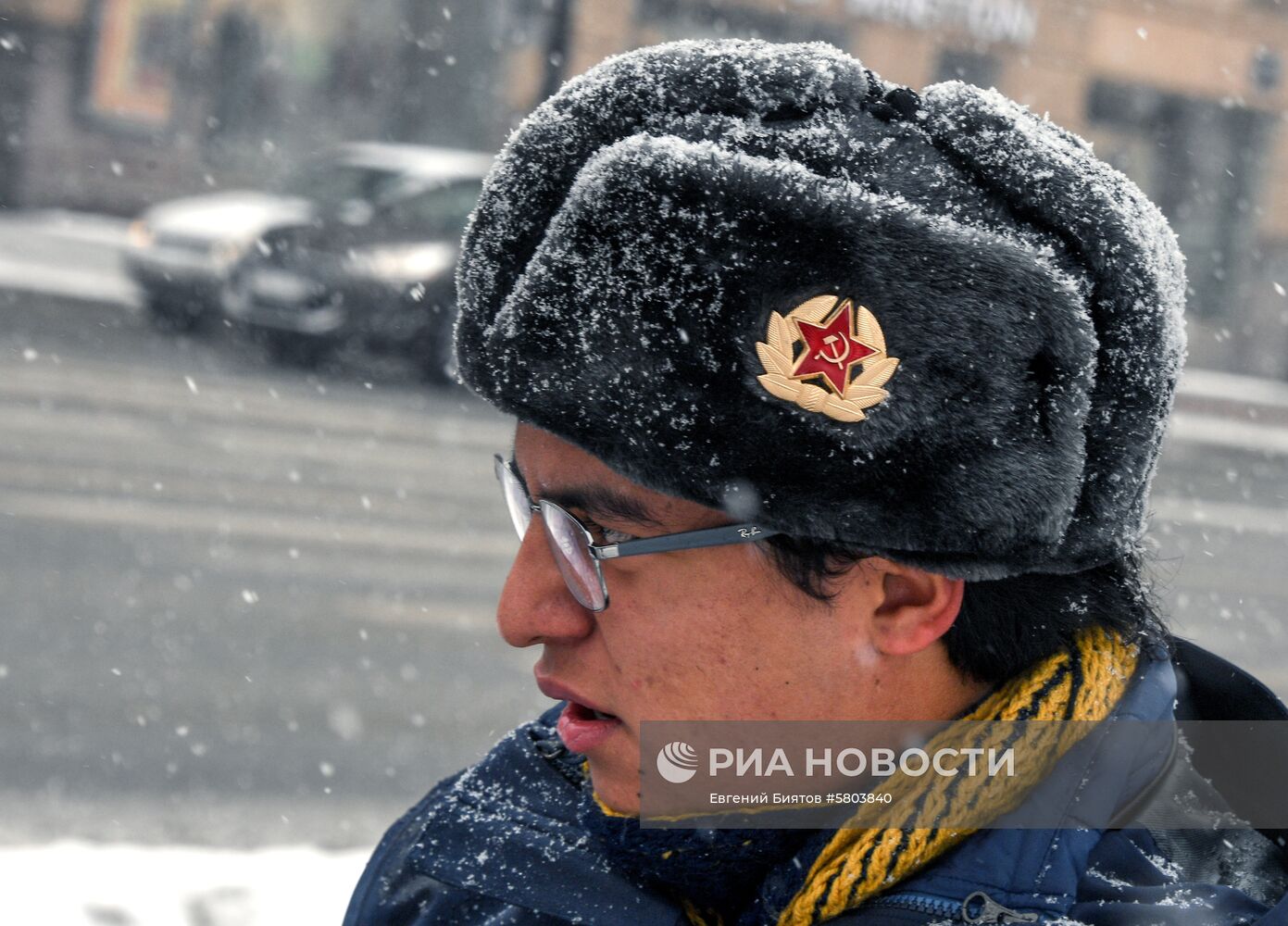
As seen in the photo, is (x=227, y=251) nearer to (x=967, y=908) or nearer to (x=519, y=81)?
(x=519, y=81)

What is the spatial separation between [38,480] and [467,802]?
7400 millimetres

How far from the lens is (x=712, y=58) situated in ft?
5.10

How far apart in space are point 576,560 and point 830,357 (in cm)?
39

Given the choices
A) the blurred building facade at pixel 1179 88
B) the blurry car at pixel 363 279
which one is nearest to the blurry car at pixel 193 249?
the blurry car at pixel 363 279

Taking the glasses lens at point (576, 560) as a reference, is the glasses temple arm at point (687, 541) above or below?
above

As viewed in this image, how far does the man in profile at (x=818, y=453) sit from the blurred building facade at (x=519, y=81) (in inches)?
826

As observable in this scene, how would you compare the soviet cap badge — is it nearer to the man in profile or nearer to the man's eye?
the man in profile

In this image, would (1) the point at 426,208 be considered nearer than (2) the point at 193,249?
Yes

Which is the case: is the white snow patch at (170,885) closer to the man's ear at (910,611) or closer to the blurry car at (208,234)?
the man's ear at (910,611)

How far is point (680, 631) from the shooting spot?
1.61 meters

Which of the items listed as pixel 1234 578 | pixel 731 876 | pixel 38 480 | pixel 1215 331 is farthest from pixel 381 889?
pixel 1215 331

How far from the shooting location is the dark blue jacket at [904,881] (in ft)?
4.75

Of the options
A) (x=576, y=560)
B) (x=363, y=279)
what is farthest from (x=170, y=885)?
(x=363, y=279)

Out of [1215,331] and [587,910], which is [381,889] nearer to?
[587,910]
